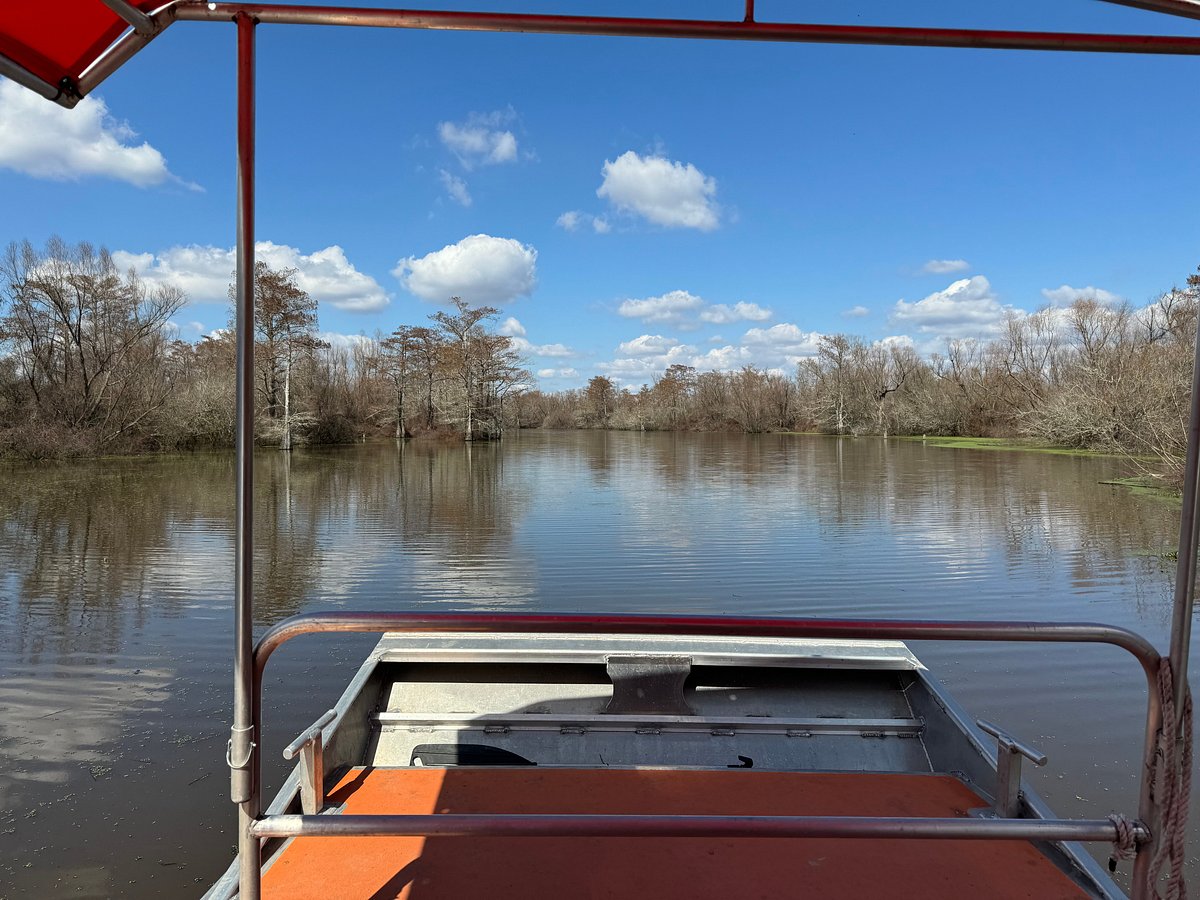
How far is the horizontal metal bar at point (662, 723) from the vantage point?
140 inches

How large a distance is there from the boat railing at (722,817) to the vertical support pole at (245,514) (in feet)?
0.04

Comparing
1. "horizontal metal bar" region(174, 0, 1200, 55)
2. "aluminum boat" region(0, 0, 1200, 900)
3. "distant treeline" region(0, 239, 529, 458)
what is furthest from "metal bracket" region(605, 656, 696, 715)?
"distant treeline" region(0, 239, 529, 458)

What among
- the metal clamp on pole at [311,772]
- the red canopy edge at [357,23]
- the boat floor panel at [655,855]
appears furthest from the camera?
the metal clamp on pole at [311,772]

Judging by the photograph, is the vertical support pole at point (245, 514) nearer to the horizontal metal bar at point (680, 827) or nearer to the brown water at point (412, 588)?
the horizontal metal bar at point (680, 827)

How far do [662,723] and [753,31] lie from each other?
116 inches

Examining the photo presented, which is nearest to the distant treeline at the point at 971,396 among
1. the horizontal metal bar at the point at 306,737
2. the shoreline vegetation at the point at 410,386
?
the shoreline vegetation at the point at 410,386

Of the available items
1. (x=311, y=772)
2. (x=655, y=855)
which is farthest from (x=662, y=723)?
(x=311, y=772)

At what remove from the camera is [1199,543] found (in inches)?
69.8

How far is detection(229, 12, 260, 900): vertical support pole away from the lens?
165 cm

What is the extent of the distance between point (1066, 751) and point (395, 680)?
14.5 ft

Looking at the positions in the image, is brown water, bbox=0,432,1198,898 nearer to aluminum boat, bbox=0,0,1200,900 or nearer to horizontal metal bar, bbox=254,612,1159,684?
aluminum boat, bbox=0,0,1200,900

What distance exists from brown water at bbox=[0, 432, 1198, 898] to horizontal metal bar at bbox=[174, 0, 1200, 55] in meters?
3.73

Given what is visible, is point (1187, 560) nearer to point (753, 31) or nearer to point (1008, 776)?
point (1008, 776)

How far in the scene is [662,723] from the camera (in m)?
3.57
